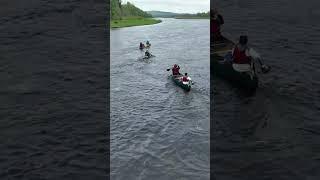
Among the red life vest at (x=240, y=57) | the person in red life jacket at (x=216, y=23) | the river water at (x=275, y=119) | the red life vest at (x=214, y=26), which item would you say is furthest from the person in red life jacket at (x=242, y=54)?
the red life vest at (x=214, y=26)

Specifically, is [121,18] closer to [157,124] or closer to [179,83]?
[179,83]

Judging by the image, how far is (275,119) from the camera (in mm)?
28047

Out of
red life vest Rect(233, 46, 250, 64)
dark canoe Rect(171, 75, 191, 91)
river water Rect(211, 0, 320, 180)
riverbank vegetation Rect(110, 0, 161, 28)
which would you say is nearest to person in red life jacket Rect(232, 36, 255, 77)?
red life vest Rect(233, 46, 250, 64)

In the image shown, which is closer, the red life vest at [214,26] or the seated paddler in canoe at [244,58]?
the seated paddler in canoe at [244,58]

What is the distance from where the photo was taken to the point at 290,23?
2559 inches

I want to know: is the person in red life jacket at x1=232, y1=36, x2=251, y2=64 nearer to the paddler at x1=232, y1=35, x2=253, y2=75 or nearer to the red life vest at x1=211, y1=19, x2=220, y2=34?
the paddler at x1=232, y1=35, x2=253, y2=75

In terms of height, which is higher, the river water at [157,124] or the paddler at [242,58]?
the paddler at [242,58]

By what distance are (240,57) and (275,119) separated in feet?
21.6

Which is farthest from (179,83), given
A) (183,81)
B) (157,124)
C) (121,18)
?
(121,18)

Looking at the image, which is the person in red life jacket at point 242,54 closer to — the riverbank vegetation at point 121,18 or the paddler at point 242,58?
the paddler at point 242,58

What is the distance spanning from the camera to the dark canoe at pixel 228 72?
32.3m

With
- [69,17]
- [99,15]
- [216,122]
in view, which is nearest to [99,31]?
[69,17]

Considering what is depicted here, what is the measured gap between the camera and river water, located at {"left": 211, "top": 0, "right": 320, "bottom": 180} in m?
21.4

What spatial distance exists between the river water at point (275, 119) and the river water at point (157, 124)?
1.28m
